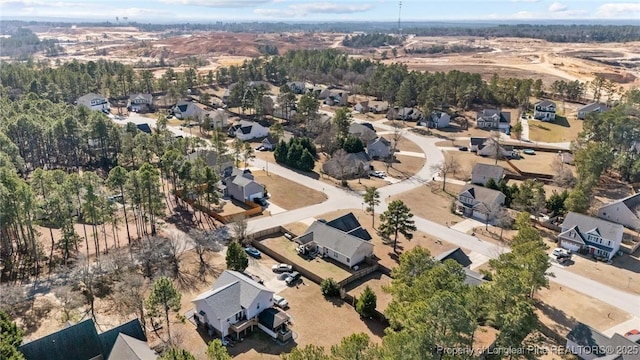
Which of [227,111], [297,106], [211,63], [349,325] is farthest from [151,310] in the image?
[211,63]

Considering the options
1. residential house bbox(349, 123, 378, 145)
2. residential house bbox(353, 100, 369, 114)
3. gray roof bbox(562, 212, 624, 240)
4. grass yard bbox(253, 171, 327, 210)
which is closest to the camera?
gray roof bbox(562, 212, 624, 240)

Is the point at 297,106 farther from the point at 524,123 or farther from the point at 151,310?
the point at 151,310

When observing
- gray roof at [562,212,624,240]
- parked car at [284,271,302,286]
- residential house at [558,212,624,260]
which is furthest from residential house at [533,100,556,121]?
parked car at [284,271,302,286]

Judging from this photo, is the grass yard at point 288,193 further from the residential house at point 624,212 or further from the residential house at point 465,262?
the residential house at point 624,212

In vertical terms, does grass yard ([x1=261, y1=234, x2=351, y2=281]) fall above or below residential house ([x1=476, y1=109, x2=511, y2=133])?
below

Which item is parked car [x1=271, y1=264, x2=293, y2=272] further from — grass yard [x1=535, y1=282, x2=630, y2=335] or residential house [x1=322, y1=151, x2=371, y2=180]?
residential house [x1=322, y1=151, x2=371, y2=180]

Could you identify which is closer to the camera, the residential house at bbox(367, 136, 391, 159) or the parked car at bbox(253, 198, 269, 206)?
the parked car at bbox(253, 198, 269, 206)

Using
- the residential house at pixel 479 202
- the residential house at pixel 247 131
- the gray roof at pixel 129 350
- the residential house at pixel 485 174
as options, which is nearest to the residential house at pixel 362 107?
the residential house at pixel 247 131
